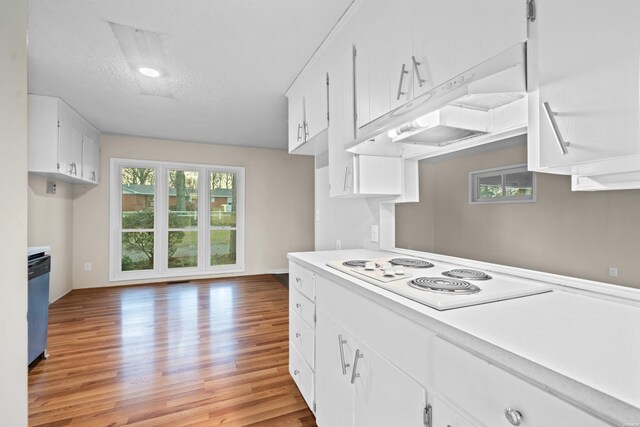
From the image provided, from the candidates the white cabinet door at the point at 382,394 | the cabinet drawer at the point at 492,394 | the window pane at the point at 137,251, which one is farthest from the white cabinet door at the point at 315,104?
the window pane at the point at 137,251

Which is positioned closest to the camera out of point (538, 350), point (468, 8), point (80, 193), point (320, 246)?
point (538, 350)

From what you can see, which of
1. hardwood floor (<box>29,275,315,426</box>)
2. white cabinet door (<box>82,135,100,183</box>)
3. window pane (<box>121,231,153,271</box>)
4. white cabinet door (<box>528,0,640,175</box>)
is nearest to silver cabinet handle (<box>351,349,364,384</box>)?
hardwood floor (<box>29,275,315,426</box>)

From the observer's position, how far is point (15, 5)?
732 millimetres

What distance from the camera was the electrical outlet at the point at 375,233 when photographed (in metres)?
2.15

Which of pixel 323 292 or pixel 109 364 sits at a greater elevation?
pixel 323 292

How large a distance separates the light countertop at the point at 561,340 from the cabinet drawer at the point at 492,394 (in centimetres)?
2

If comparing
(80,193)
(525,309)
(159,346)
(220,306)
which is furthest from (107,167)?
(525,309)

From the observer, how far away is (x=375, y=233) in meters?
2.18

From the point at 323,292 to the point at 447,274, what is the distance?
61 cm

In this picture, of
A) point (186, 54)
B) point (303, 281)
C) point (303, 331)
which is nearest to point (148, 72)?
point (186, 54)

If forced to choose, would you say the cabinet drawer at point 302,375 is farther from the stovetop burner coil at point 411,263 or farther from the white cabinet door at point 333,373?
the stovetop burner coil at point 411,263

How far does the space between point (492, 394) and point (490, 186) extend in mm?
1329

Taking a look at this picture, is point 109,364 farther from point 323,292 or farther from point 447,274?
point 447,274

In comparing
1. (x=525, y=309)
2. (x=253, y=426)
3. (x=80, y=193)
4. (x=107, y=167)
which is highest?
(x=107, y=167)
